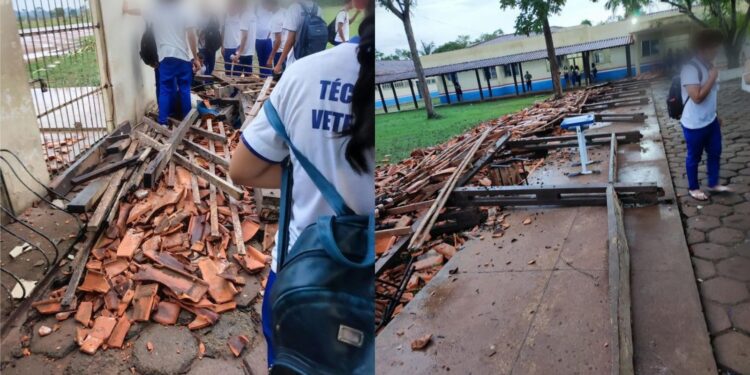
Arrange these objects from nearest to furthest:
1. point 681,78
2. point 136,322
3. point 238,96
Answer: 1. point 136,322
2. point 238,96
3. point 681,78

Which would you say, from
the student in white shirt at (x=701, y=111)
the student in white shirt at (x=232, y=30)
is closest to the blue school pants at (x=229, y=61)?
the student in white shirt at (x=232, y=30)

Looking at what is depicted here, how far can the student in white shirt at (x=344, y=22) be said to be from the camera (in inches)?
33.9

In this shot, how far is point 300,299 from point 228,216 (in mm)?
359

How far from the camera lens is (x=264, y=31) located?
938 millimetres

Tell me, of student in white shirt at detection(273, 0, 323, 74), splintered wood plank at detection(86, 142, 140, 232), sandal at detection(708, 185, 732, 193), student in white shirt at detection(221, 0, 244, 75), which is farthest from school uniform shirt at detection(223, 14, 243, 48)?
sandal at detection(708, 185, 732, 193)

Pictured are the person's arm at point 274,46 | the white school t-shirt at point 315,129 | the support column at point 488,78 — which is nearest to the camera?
the white school t-shirt at point 315,129

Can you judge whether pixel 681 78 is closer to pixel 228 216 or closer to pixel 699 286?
pixel 699 286

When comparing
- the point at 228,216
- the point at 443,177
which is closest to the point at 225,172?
the point at 228,216

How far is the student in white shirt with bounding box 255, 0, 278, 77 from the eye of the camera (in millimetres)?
910

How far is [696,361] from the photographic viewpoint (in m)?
1.49

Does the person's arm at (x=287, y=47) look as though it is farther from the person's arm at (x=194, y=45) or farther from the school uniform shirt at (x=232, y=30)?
the person's arm at (x=194, y=45)

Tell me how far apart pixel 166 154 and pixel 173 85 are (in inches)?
6.1

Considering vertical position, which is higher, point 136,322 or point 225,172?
point 225,172

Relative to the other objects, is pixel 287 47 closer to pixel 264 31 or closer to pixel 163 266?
pixel 264 31
